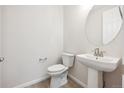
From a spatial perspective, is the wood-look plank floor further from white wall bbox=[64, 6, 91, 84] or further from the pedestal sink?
the pedestal sink

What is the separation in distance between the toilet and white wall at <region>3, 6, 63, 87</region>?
255mm

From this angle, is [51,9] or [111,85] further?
[51,9]

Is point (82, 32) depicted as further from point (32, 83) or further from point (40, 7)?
point (32, 83)

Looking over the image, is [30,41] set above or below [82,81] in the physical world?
above

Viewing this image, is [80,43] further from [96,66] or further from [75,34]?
[96,66]

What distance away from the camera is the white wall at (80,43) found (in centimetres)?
147

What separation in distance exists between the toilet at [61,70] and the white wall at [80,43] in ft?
0.50

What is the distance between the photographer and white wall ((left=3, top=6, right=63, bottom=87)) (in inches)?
70.7

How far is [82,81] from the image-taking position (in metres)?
2.01

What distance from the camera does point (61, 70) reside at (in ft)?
6.43

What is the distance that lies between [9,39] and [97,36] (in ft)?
5.30

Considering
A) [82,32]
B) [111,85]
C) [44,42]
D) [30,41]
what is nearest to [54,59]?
[44,42]

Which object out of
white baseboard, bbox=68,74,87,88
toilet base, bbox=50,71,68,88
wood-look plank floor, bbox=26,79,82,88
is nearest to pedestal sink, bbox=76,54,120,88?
white baseboard, bbox=68,74,87,88

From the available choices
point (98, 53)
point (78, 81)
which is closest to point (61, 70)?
point (78, 81)
